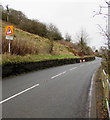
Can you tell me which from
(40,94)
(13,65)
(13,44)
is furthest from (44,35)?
(40,94)

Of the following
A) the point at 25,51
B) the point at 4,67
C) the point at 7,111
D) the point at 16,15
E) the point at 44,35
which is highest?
the point at 16,15

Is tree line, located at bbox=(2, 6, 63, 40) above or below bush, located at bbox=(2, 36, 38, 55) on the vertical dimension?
above

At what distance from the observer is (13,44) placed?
21.0 metres

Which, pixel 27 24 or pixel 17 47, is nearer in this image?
pixel 17 47

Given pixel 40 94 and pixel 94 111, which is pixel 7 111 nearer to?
pixel 40 94

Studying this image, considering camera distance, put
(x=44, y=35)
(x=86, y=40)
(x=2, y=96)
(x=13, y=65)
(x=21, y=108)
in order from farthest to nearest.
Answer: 1. (x=86, y=40)
2. (x=44, y=35)
3. (x=13, y=65)
4. (x=2, y=96)
5. (x=21, y=108)

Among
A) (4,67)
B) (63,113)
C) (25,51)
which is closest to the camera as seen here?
(63,113)

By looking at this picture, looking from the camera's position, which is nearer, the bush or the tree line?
the bush

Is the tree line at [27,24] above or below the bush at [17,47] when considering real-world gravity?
above

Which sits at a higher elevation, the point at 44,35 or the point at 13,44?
the point at 44,35

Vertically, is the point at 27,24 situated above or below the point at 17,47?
above

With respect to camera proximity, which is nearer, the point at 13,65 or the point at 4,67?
the point at 4,67

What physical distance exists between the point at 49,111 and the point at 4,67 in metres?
7.86

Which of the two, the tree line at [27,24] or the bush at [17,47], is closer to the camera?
the bush at [17,47]
